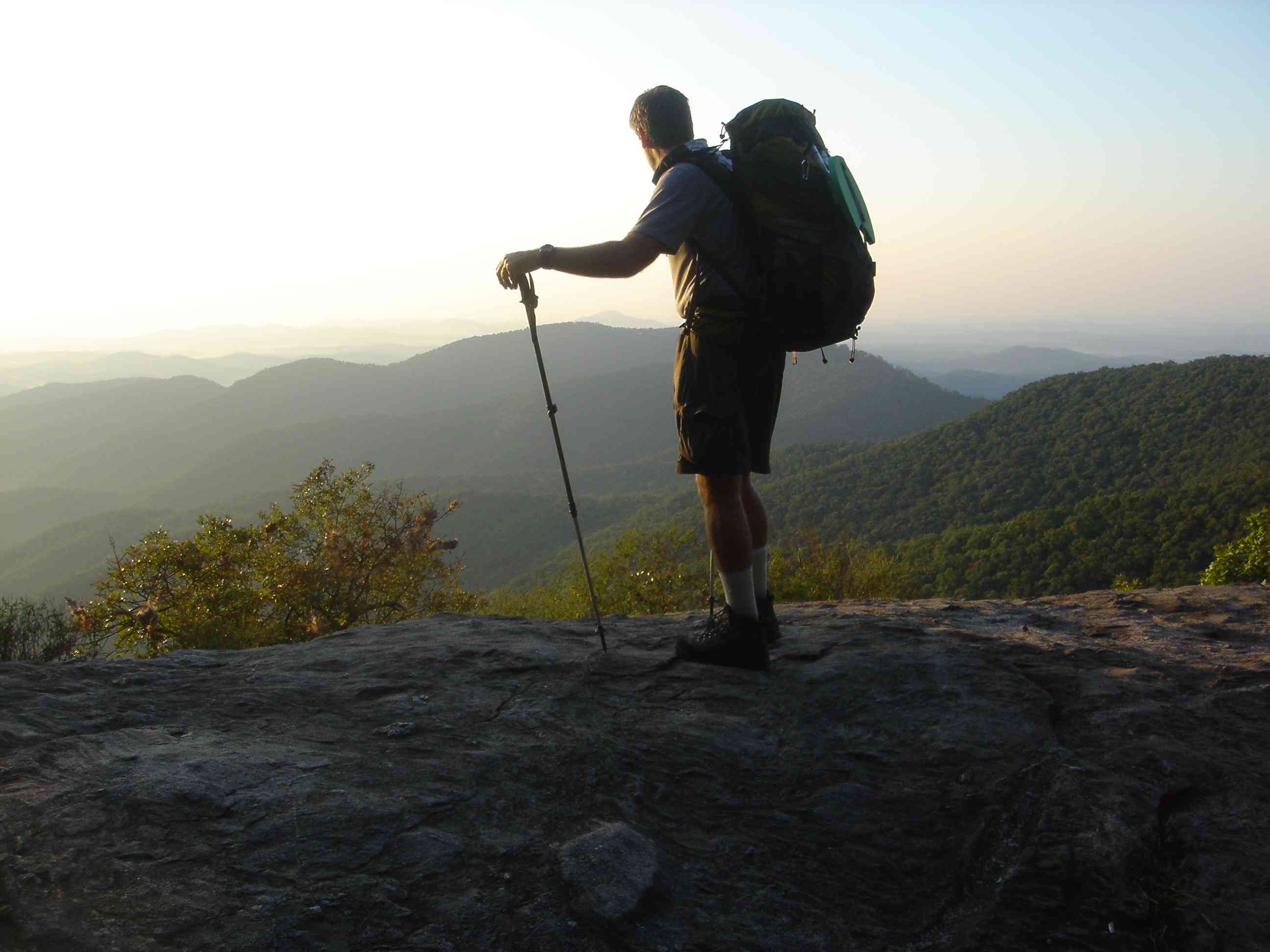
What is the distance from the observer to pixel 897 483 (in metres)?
54.6

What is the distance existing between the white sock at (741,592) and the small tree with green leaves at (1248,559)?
7.05 metres

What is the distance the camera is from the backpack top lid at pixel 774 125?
3818mm

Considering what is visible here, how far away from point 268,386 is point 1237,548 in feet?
674

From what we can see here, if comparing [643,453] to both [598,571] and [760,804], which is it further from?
[760,804]

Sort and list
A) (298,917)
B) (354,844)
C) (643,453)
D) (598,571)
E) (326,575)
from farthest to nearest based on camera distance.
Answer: (643,453) → (598,571) → (326,575) → (354,844) → (298,917)

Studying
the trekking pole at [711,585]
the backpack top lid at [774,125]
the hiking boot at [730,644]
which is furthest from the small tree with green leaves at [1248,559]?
the backpack top lid at [774,125]

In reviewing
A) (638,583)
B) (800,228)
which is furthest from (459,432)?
(800,228)

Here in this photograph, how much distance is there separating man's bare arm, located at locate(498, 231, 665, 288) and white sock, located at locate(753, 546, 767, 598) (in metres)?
1.78

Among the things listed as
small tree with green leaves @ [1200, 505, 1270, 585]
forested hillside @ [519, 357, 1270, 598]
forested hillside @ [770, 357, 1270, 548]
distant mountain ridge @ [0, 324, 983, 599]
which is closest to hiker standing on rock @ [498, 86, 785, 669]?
small tree with green leaves @ [1200, 505, 1270, 585]

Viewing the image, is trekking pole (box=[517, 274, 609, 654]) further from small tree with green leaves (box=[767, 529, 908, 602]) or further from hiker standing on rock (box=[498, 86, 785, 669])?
small tree with green leaves (box=[767, 529, 908, 602])

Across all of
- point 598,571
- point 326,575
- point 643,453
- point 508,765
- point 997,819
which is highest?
point 508,765

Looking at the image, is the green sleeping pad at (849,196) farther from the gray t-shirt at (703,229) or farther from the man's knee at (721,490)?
the man's knee at (721,490)

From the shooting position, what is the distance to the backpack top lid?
3.82m

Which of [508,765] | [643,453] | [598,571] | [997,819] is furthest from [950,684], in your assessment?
[643,453]
